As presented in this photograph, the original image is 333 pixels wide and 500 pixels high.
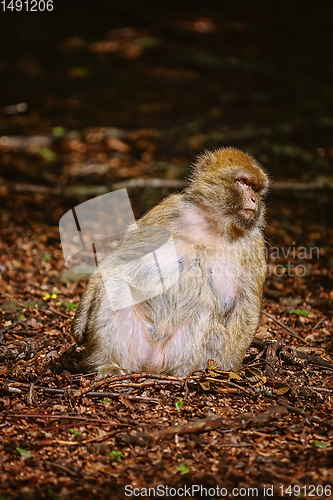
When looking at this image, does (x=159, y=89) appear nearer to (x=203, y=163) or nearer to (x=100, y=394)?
(x=203, y=163)

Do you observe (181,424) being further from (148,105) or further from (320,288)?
(148,105)

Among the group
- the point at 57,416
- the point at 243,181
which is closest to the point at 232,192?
the point at 243,181

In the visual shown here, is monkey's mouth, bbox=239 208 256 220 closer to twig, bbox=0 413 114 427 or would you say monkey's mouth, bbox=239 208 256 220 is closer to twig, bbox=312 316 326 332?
twig, bbox=0 413 114 427

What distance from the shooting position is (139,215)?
8453 millimetres

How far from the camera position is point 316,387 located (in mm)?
4434

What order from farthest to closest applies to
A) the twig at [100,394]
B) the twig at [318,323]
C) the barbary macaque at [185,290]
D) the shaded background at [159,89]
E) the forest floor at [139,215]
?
the shaded background at [159,89] → the twig at [318,323] → the barbary macaque at [185,290] → the twig at [100,394] → the forest floor at [139,215]

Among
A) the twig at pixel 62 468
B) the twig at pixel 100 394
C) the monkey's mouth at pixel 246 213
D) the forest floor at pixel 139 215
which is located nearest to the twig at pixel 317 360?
the forest floor at pixel 139 215

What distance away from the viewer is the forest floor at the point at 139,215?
3.27 meters

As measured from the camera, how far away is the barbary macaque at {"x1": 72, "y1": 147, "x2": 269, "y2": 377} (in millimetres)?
4336

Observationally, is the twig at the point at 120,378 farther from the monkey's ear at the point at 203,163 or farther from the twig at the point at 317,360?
the monkey's ear at the point at 203,163

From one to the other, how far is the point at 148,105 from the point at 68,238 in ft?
22.9

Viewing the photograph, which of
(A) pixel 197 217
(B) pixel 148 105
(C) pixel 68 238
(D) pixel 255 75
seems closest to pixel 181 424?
(A) pixel 197 217

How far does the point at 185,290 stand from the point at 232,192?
0.90 metres

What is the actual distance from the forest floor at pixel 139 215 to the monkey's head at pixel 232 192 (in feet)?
4.04
